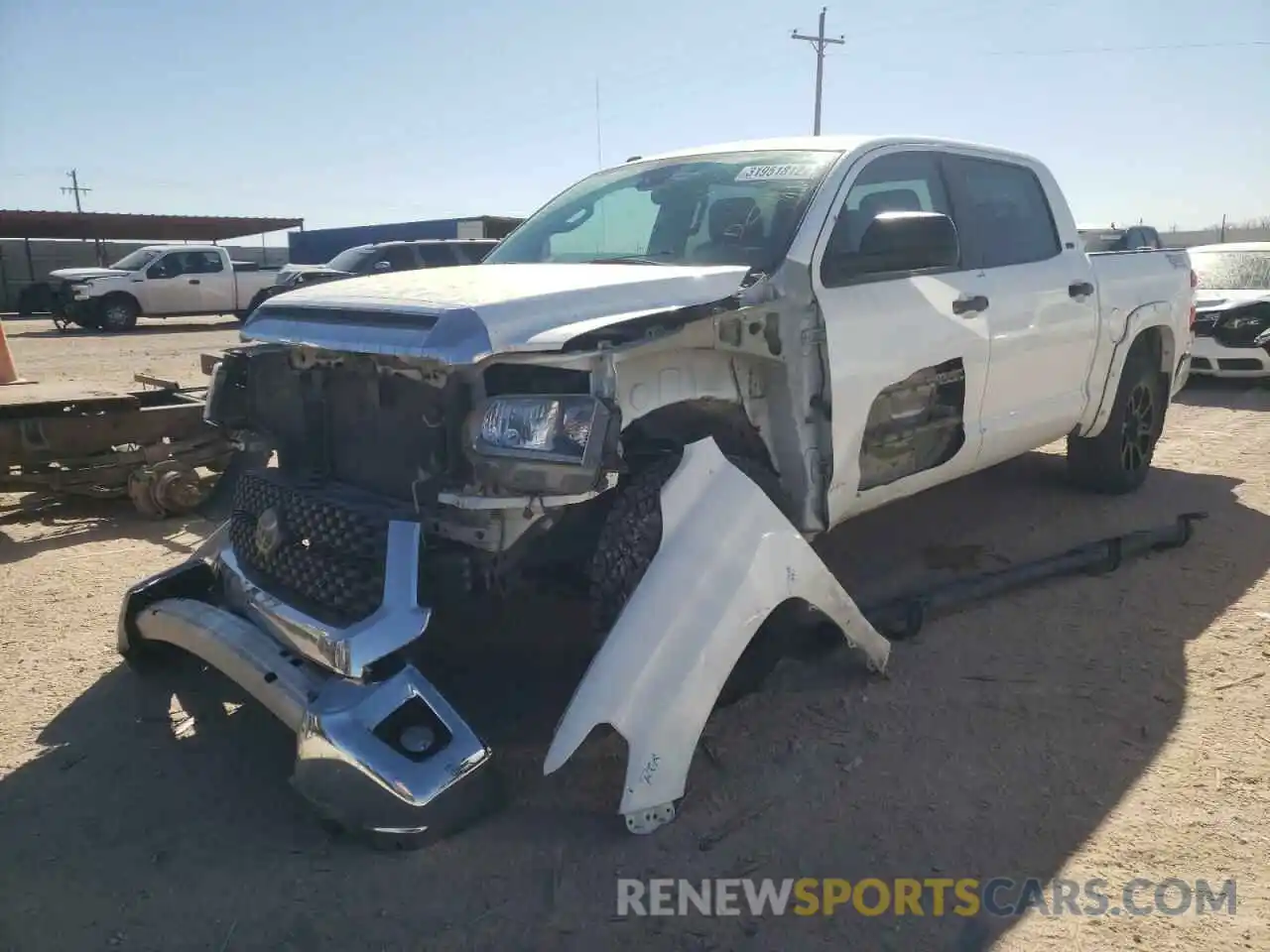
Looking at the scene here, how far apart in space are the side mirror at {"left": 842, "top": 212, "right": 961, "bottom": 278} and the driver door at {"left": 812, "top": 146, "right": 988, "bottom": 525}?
0.03 meters

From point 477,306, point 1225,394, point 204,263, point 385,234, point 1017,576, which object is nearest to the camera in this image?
point 477,306

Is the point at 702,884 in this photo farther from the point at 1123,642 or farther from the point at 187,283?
the point at 187,283

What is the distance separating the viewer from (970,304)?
410cm

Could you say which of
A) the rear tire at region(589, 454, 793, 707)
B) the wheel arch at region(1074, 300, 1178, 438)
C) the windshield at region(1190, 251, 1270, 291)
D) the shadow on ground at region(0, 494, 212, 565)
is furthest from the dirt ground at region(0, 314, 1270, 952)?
the windshield at region(1190, 251, 1270, 291)

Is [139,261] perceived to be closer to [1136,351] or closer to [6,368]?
[6,368]

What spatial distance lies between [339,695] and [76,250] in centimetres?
3513

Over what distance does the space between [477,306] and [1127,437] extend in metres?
4.55

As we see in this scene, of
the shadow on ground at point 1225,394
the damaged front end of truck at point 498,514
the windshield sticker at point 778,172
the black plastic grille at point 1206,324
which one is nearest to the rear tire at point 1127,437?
the windshield sticker at point 778,172

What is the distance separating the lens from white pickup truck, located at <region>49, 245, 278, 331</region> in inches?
805

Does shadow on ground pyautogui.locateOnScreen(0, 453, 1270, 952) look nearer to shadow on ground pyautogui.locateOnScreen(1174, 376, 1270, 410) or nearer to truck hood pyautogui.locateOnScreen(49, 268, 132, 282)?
shadow on ground pyautogui.locateOnScreen(1174, 376, 1270, 410)

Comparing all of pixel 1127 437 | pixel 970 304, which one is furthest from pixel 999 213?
pixel 1127 437

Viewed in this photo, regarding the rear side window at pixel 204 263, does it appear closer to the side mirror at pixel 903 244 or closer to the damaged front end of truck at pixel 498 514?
the damaged front end of truck at pixel 498 514

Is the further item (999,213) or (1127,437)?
(1127,437)

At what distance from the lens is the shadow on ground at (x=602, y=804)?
2.34 metres
